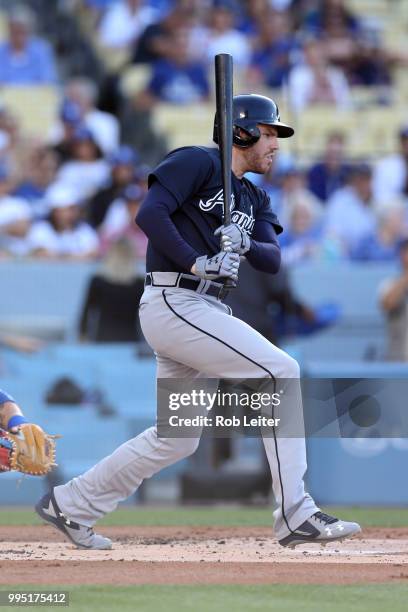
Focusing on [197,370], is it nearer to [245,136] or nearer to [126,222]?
[245,136]

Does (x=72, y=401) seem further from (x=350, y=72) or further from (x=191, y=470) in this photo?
(x=350, y=72)

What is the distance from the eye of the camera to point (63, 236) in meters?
11.3

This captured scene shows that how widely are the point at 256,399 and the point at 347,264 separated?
5.39 meters

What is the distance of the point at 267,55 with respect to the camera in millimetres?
13594

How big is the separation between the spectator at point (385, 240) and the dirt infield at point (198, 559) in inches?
188

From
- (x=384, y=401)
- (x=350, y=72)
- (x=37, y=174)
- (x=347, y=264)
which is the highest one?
(x=350, y=72)

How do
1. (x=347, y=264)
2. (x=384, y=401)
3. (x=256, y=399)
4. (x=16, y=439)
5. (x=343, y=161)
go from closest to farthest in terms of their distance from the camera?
(x=16, y=439) → (x=256, y=399) → (x=384, y=401) → (x=347, y=264) → (x=343, y=161)

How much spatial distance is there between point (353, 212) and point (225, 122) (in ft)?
20.7

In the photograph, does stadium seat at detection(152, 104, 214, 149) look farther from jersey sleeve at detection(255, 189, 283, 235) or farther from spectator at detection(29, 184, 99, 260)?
jersey sleeve at detection(255, 189, 283, 235)

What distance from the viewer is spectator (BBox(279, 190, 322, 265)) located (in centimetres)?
1141

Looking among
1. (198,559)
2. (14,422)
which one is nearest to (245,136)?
(14,422)

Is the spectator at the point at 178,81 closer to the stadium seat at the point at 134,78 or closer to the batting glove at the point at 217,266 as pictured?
the stadium seat at the point at 134,78

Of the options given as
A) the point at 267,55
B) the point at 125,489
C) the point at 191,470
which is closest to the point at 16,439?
the point at 125,489

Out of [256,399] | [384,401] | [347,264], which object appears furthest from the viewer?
[347,264]
